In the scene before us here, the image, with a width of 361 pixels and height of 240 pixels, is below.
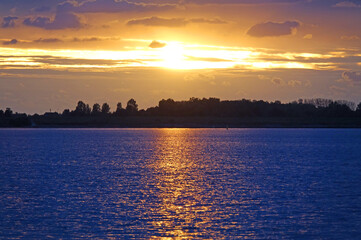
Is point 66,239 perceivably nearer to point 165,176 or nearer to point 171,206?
point 171,206

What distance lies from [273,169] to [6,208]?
38742 millimetres

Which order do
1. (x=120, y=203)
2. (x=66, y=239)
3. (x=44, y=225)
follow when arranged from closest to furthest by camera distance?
(x=66, y=239), (x=44, y=225), (x=120, y=203)

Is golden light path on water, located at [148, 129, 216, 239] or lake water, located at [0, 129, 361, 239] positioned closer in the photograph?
lake water, located at [0, 129, 361, 239]

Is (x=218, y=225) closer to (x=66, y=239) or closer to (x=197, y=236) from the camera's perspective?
(x=197, y=236)

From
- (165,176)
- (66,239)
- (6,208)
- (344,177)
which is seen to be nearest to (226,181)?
(165,176)

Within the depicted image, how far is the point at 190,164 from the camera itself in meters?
77.2

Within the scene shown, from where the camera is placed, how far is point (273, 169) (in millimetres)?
68250

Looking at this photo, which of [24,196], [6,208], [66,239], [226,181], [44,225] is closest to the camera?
[66,239]

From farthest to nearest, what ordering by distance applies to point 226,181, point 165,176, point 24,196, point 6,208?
1. point 165,176
2. point 226,181
3. point 24,196
4. point 6,208

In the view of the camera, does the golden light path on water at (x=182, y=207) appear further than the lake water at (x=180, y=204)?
Yes

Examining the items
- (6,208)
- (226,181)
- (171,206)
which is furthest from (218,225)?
(226,181)

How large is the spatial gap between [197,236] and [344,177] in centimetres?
3168

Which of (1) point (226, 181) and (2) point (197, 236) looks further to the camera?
(1) point (226, 181)

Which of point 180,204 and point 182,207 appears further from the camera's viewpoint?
point 180,204
